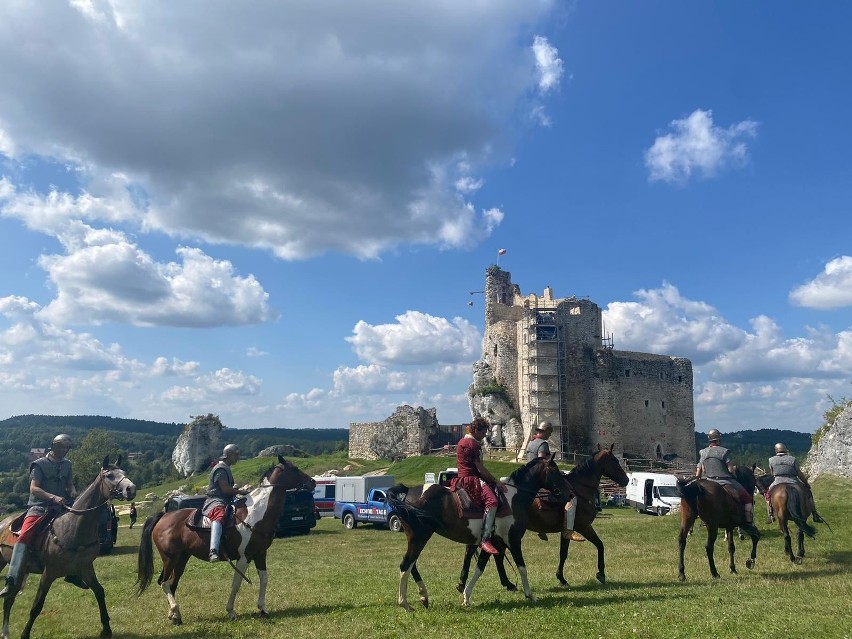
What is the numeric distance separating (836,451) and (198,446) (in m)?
64.5

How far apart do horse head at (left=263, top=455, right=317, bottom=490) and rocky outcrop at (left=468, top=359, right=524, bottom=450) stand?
138 feet

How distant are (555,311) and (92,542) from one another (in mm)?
46599

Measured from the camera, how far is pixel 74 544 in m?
8.68

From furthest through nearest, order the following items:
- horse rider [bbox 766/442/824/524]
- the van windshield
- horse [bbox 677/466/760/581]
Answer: the van windshield < horse rider [bbox 766/442/824/524] < horse [bbox 677/466/760/581]

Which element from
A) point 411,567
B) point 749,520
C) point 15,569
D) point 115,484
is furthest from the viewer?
point 749,520

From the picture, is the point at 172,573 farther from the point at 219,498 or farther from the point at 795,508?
the point at 795,508

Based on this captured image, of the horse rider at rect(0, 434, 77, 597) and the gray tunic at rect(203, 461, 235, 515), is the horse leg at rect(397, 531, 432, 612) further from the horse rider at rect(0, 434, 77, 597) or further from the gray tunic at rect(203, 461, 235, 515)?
the horse rider at rect(0, 434, 77, 597)

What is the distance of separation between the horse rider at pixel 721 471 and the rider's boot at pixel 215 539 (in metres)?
9.35

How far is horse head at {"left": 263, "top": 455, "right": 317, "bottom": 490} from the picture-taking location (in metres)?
10.1

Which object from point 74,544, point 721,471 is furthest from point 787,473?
point 74,544

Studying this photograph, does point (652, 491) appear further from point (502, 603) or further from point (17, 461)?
point (17, 461)

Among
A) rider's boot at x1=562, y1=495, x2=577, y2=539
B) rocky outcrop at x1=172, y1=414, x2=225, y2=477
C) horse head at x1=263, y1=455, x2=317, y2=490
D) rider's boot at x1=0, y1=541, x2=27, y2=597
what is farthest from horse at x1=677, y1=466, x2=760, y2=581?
rocky outcrop at x1=172, y1=414, x2=225, y2=477

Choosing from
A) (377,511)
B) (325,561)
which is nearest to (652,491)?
(377,511)

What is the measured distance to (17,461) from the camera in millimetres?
114375
